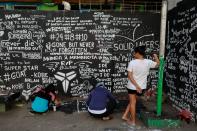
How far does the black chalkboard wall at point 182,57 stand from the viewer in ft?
23.6

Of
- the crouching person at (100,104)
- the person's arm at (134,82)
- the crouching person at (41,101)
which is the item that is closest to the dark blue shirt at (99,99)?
the crouching person at (100,104)

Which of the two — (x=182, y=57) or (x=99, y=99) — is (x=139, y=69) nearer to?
(x=99, y=99)

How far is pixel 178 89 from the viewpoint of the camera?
8.05 meters

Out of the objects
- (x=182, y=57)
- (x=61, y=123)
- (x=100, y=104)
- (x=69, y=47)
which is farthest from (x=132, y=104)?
(x=69, y=47)

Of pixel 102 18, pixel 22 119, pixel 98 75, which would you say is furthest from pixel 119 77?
pixel 22 119

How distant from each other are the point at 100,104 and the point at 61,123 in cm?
95

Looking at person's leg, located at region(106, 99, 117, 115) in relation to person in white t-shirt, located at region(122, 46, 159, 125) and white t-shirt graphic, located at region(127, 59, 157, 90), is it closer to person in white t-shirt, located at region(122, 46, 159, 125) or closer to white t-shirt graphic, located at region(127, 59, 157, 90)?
person in white t-shirt, located at region(122, 46, 159, 125)

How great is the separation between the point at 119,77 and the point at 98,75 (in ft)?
1.99

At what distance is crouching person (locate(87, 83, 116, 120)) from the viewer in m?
7.27

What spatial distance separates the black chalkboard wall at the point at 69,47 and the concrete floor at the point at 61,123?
4.67 feet

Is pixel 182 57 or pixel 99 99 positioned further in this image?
pixel 182 57

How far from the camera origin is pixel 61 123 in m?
7.20

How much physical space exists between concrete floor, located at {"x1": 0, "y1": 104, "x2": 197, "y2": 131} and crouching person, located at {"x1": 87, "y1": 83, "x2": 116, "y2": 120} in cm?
17

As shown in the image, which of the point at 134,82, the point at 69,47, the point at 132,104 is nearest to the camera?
the point at 134,82
